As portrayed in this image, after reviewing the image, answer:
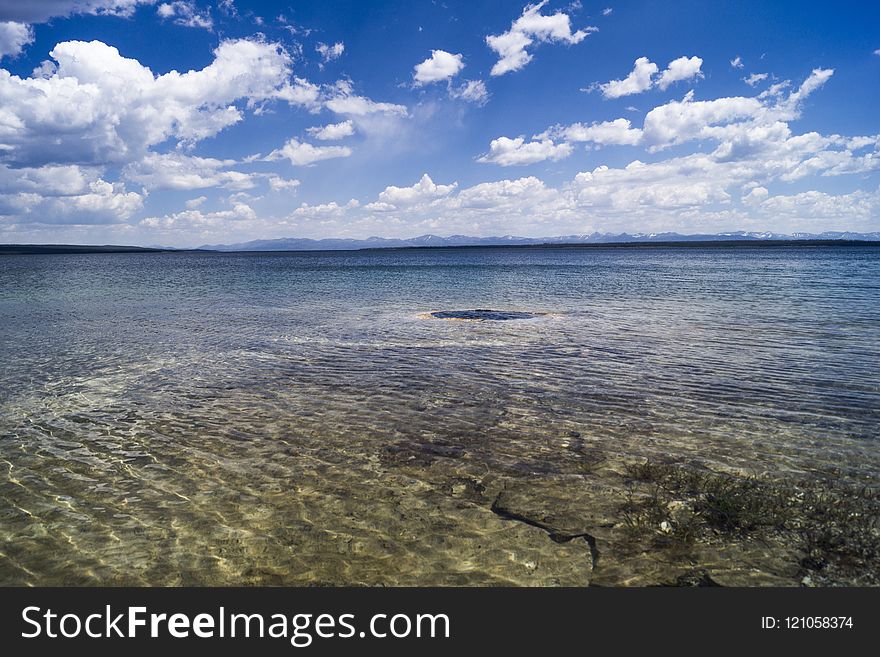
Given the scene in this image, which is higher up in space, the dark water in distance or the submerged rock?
the submerged rock

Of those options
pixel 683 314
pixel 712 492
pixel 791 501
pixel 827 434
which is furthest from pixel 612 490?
pixel 683 314

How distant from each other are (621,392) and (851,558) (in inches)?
322

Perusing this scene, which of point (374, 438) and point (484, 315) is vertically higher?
point (484, 315)

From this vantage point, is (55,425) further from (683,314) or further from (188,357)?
(683,314)

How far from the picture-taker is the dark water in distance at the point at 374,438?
6844 millimetres

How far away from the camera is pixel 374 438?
36.5ft

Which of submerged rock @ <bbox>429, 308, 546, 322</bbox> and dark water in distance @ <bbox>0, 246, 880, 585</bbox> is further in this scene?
submerged rock @ <bbox>429, 308, 546, 322</bbox>

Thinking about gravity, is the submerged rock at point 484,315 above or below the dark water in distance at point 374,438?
above

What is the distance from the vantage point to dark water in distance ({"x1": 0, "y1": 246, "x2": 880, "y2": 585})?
6.84 metres

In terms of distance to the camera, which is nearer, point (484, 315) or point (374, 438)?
point (374, 438)

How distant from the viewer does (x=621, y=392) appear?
1440 cm

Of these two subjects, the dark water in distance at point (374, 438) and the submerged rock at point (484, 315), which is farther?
the submerged rock at point (484, 315)
